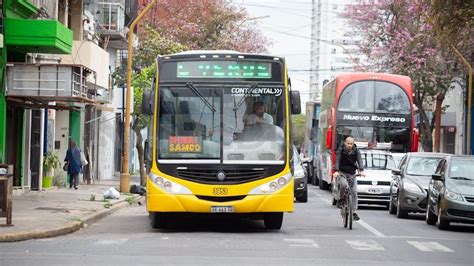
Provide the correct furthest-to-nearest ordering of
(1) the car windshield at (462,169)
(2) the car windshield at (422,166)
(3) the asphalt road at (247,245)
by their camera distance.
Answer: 1. (2) the car windshield at (422,166)
2. (1) the car windshield at (462,169)
3. (3) the asphalt road at (247,245)

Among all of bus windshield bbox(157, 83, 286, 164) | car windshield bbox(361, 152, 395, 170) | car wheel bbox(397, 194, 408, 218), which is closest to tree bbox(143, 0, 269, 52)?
car windshield bbox(361, 152, 395, 170)

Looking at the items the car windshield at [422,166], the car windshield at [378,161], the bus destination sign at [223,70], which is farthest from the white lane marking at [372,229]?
the car windshield at [378,161]

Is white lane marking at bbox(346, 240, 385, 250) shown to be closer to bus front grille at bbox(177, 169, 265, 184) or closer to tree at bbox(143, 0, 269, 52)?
bus front grille at bbox(177, 169, 265, 184)

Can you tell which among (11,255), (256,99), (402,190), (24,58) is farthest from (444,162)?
(24,58)

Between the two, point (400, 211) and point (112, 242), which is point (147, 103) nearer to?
point (112, 242)

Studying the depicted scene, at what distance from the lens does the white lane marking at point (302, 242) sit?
14.7 m

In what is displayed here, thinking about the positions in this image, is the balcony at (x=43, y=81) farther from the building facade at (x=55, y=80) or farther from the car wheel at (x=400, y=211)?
the car wheel at (x=400, y=211)

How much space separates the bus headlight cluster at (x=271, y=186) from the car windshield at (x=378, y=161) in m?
11.2

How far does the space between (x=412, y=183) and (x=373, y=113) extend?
981cm

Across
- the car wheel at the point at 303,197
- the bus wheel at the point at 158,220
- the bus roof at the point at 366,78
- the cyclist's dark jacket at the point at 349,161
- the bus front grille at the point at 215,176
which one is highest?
the bus roof at the point at 366,78

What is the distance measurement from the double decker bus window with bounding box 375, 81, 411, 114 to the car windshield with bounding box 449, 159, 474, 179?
11.8 meters

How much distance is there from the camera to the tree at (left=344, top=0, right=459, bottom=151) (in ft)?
141

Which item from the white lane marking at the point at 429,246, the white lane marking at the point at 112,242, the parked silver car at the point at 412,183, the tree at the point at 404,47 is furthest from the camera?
the tree at the point at 404,47

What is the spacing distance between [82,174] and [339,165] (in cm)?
2200
